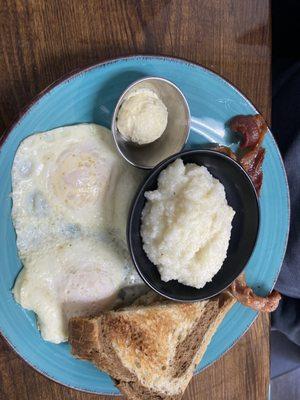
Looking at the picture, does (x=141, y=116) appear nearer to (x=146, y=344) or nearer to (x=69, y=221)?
(x=69, y=221)

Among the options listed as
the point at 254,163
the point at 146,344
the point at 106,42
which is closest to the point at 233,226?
the point at 254,163

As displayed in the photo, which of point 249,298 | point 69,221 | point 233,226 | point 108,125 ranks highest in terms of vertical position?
point 108,125

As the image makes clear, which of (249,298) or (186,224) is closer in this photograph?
(186,224)

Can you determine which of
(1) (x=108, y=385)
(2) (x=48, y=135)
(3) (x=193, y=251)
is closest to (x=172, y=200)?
(3) (x=193, y=251)

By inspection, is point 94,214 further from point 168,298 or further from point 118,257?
point 168,298

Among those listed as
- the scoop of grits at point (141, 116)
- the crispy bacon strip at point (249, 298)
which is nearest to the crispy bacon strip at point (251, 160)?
the crispy bacon strip at point (249, 298)

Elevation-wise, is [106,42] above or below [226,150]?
above

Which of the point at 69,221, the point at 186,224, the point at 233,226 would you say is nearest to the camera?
the point at 186,224

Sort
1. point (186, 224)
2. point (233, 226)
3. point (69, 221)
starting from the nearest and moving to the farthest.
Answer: point (186, 224) < point (69, 221) < point (233, 226)
